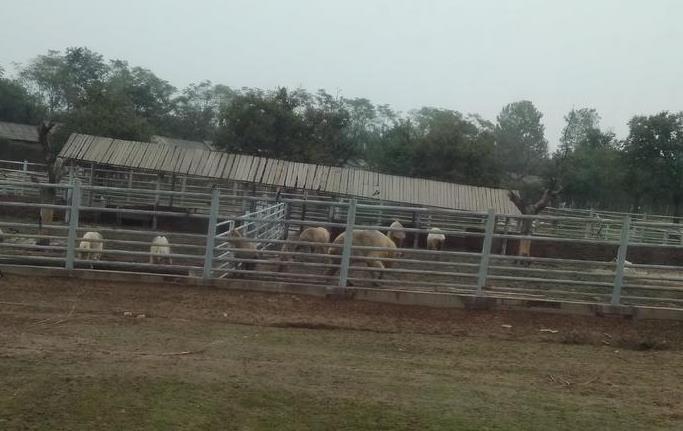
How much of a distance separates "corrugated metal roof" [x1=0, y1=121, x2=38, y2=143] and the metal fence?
2364cm

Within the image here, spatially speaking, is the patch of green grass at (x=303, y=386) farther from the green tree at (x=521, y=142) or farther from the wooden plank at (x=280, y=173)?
the green tree at (x=521, y=142)

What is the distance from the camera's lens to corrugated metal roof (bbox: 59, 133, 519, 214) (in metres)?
22.3

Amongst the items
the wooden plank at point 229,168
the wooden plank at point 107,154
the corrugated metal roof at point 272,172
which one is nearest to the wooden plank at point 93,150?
the corrugated metal roof at point 272,172

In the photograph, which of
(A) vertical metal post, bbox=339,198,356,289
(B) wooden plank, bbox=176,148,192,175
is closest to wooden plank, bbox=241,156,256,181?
(B) wooden plank, bbox=176,148,192,175

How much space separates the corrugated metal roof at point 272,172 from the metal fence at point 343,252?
94 cm

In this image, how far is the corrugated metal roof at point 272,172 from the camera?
877 inches

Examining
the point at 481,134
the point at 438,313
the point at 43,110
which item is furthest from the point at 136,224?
the point at 43,110

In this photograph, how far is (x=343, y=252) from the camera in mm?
9016

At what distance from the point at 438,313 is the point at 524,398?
3.38m

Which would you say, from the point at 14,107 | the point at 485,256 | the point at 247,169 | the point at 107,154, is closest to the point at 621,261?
the point at 485,256

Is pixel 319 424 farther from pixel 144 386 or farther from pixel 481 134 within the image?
pixel 481 134

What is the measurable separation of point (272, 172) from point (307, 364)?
57.8 ft

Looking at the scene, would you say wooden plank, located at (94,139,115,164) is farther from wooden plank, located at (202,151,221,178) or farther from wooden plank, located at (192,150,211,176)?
wooden plank, located at (202,151,221,178)

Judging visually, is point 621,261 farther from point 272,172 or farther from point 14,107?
point 14,107
